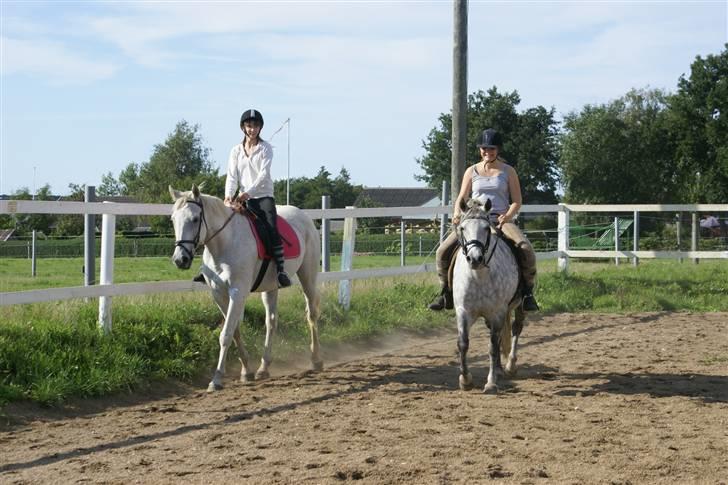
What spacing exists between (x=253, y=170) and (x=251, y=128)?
425mm

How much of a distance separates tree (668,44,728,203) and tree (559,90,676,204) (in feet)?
8.91

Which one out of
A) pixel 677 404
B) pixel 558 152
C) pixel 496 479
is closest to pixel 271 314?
pixel 677 404

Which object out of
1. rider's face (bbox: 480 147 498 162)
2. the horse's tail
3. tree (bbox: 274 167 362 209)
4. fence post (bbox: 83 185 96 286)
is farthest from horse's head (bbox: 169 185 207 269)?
tree (bbox: 274 167 362 209)

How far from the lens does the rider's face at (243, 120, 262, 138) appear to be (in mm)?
9617

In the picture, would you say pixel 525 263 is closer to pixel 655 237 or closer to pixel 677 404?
pixel 677 404

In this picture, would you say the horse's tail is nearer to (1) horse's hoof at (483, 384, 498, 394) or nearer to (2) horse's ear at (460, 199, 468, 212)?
(1) horse's hoof at (483, 384, 498, 394)

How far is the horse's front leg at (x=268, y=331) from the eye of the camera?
966 centimetres

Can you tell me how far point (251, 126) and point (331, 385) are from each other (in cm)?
272

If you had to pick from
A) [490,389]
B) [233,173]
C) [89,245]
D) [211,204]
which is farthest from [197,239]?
[490,389]

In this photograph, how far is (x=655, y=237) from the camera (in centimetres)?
3312

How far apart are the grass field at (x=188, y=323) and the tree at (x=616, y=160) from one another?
35456mm

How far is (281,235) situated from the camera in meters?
9.86

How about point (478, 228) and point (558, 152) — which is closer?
point (478, 228)

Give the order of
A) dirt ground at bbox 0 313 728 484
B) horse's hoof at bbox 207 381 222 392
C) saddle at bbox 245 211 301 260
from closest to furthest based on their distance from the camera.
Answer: dirt ground at bbox 0 313 728 484 → horse's hoof at bbox 207 381 222 392 → saddle at bbox 245 211 301 260
